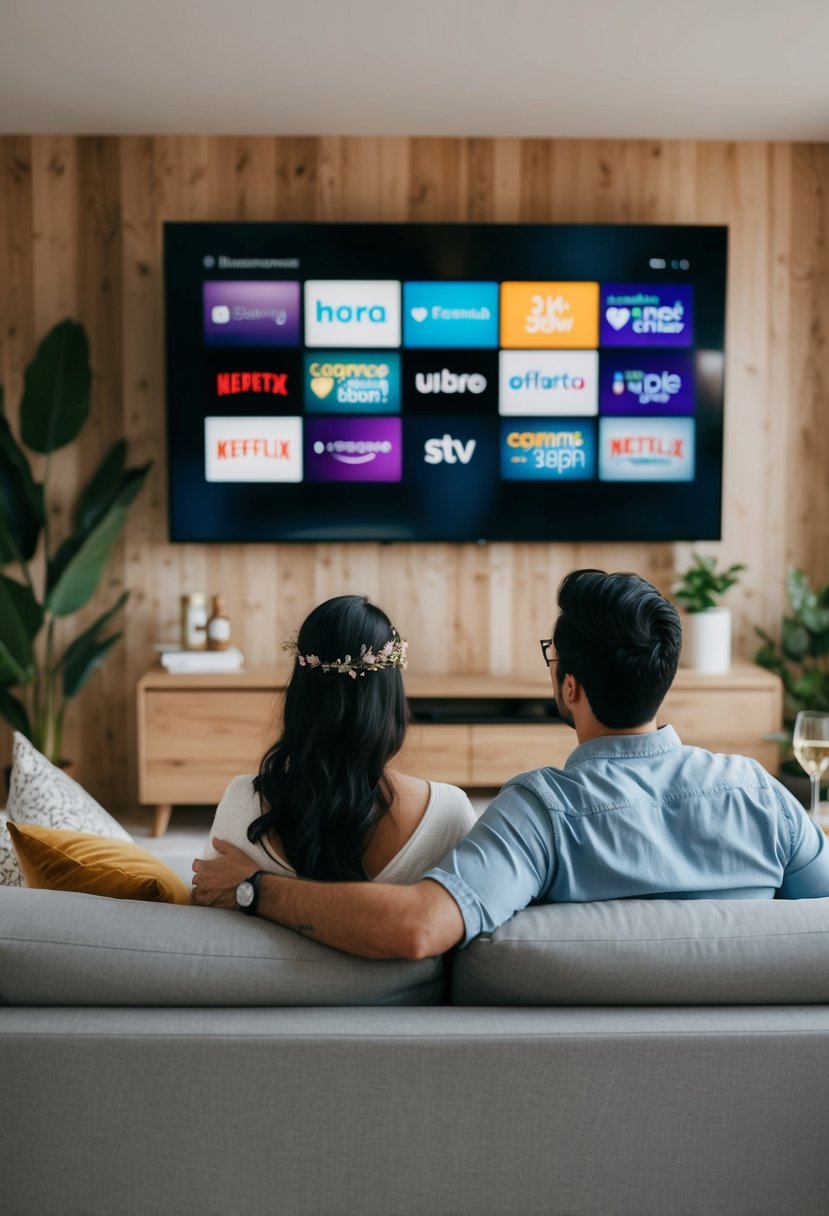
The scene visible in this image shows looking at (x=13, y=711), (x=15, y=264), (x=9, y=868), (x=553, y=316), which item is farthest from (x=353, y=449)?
(x=9, y=868)

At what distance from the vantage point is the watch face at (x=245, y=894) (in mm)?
1387

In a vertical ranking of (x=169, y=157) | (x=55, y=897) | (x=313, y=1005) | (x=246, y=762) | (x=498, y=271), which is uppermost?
(x=169, y=157)

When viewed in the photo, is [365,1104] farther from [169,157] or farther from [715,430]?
[169,157]

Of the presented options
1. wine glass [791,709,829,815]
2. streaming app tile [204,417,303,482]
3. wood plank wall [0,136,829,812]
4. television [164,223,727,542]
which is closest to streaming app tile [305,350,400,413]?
television [164,223,727,542]

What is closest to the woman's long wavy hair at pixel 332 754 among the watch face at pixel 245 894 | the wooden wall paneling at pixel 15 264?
the watch face at pixel 245 894

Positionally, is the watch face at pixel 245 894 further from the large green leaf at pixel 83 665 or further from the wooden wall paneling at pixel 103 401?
the wooden wall paneling at pixel 103 401

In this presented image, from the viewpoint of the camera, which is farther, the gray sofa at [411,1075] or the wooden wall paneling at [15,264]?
the wooden wall paneling at [15,264]

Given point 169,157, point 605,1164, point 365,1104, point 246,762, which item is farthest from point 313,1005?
point 169,157

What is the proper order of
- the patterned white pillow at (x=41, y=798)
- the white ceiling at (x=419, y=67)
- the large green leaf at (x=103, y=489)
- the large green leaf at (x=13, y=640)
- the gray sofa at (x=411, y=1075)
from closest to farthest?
the gray sofa at (x=411, y=1075) < the patterned white pillow at (x=41, y=798) < the white ceiling at (x=419, y=67) < the large green leaf at (x=13, y=640) < the large green leaf at (x=103, y=489)

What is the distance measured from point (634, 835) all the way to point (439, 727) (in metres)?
2.59

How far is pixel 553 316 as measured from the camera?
4.08 m

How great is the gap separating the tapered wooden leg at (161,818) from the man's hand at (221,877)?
8.53ft

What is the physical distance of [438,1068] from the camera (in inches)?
50.1

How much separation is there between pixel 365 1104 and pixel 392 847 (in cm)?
35
